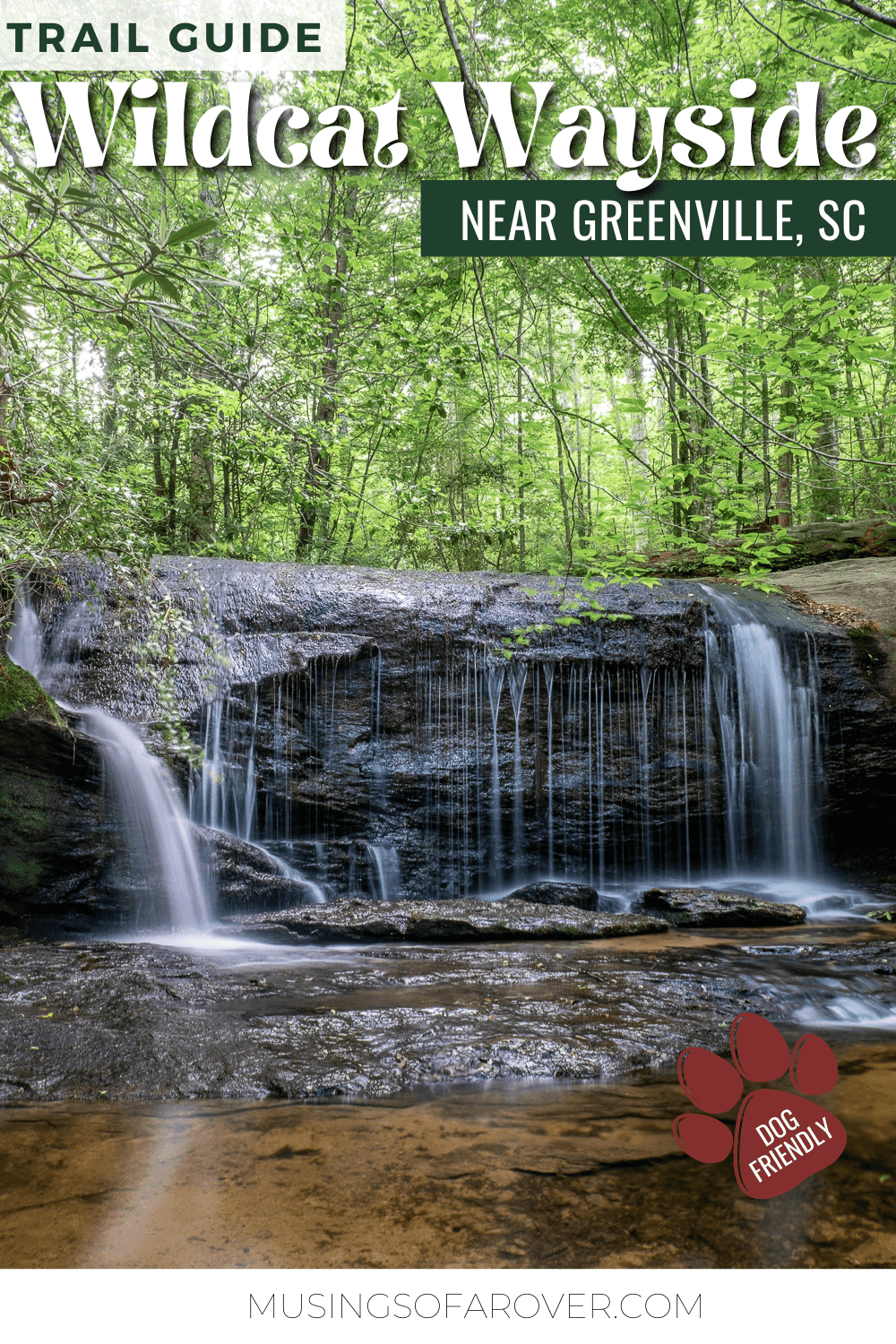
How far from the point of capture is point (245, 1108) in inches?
106

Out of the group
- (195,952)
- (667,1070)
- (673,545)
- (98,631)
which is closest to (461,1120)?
(667,1070)

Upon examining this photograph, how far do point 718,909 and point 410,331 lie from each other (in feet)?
18.5

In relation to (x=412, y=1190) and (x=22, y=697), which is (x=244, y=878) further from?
(x=412, y=1190)

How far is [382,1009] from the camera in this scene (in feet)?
12.4

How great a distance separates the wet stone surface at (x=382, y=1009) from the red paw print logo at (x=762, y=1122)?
1.05 feet

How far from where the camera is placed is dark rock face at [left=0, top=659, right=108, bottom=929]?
537 centimetres

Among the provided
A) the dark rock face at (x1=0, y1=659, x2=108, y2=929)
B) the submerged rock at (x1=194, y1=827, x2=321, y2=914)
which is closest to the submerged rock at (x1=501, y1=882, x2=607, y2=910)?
the submerged rock at (x1=194, y1=827, x2=321, y2=914)

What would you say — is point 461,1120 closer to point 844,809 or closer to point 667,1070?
point 667,1070

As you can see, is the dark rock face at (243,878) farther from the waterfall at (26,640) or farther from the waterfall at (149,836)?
the waterfall at (26,640)

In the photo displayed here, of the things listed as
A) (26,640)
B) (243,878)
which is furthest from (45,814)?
(26,640)

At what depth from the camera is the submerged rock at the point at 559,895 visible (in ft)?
21.9

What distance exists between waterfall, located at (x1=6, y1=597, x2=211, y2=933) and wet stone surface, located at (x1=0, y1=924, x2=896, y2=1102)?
0.86 m

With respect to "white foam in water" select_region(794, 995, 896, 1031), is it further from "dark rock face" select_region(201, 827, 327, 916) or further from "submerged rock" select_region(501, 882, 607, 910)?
"dark rock face" select_region(201, 827, 327, 916)

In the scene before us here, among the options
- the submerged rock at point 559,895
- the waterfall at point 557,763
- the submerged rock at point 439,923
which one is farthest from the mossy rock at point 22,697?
the submerged rock at point 559,895
